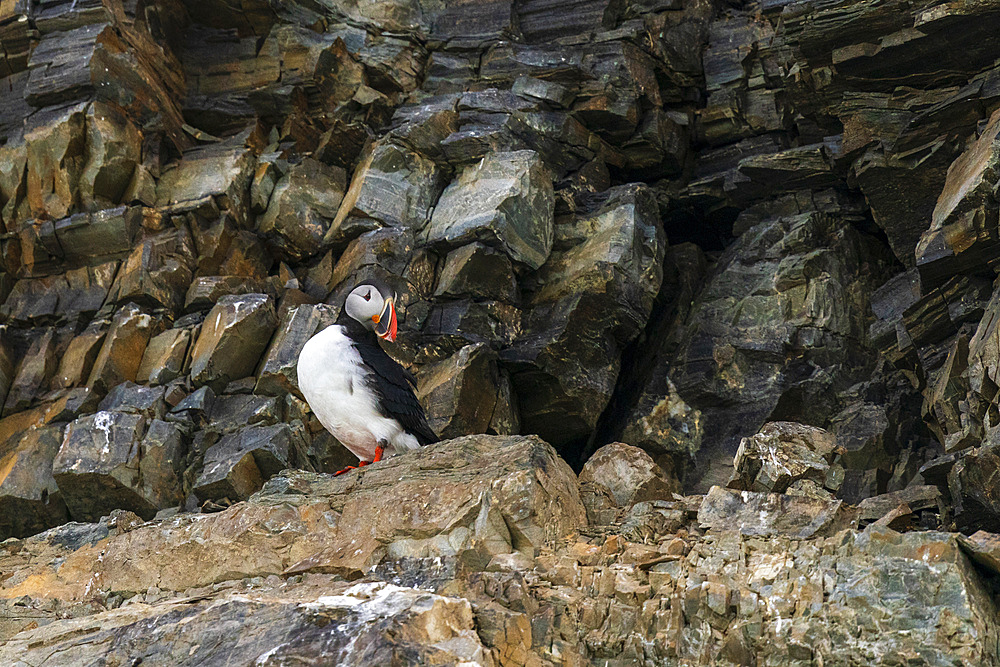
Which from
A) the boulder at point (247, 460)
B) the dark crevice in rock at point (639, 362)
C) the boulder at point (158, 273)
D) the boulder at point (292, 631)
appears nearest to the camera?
the boulder at point (292, 631)

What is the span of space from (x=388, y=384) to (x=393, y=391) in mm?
66

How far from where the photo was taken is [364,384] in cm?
750

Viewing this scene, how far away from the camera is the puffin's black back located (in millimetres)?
7535

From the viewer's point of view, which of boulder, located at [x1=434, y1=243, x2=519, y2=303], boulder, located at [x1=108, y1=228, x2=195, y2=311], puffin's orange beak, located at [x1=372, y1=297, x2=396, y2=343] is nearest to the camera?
puffin's orange beak, located at [x1=372, y1=297, x2=396, y2=343]

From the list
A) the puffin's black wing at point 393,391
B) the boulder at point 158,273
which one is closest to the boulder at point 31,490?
the boulder at point 158,273

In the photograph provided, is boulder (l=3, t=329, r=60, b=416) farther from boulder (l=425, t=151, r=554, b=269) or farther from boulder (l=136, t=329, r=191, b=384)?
boulder (l=425, t=151, r=554, b=269)

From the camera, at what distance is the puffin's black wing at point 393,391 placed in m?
7.53

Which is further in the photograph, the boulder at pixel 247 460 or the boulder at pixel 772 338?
the boulder at pixel 772 338

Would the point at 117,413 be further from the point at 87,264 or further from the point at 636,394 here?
the point at 636,394

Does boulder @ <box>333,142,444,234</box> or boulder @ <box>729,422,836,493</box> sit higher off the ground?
boulder @ <box>729,422,836,493</box>

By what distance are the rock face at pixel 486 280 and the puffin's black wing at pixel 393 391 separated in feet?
2.55

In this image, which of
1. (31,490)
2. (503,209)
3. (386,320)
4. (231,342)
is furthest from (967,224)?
(31,490)

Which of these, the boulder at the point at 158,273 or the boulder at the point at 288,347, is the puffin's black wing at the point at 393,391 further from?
the boulder at the point at 158,273

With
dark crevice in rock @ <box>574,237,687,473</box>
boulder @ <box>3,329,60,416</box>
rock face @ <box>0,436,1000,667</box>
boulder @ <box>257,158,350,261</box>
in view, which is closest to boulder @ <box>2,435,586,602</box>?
rock face @ <box>0,436,1000,667</box>
